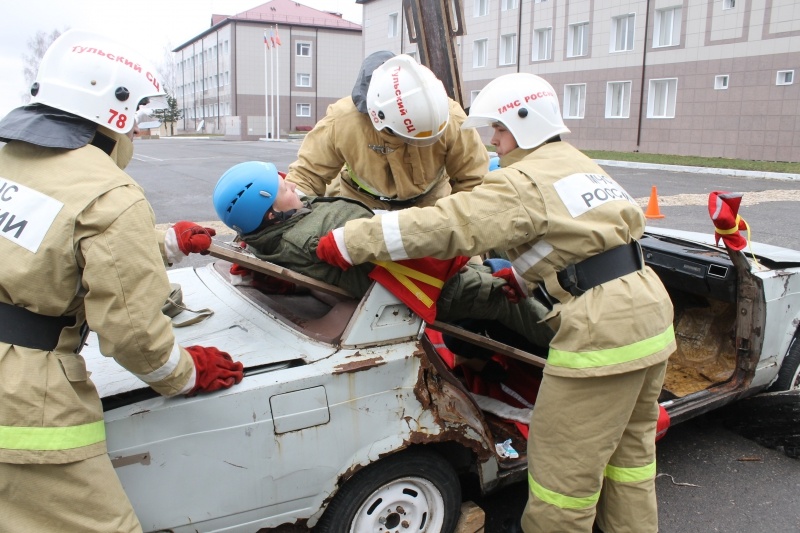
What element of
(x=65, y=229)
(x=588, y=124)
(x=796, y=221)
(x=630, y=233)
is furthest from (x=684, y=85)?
(x=65, y=229)

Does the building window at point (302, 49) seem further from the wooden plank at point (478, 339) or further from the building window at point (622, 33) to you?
the wooden plank at point (478, 339)

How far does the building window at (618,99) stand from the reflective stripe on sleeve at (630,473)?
24.4m

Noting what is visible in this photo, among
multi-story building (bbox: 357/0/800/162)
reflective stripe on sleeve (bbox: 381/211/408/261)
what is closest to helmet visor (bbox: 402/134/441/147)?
reflective stripe on sleeve (bbox: 381/211/408/261)

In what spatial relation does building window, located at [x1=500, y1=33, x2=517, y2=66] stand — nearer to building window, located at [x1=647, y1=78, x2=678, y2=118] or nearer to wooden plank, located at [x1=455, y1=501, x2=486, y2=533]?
building window, located at [x1=647, y1=78, x2=678, y2=118]

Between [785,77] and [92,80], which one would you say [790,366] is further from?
[785,77]

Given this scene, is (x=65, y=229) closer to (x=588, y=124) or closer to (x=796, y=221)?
(x=796, y=221)

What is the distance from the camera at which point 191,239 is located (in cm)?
221

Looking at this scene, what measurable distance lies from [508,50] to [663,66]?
826cm

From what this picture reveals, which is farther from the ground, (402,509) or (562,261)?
(562,261)

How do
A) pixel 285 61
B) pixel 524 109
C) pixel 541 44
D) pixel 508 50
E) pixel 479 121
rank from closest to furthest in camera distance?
pixel 524 109 → pixel 479 121 → pixel 541 44 → pixel 508 50 → pixel 285 61

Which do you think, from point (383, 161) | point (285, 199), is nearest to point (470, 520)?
point (285, 199)

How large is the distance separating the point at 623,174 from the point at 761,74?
7.30 meters

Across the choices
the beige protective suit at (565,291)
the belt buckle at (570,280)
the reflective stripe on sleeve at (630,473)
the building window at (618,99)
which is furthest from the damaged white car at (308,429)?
the building window at (618,99)

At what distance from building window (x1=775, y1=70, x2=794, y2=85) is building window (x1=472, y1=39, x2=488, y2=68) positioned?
13736mm
